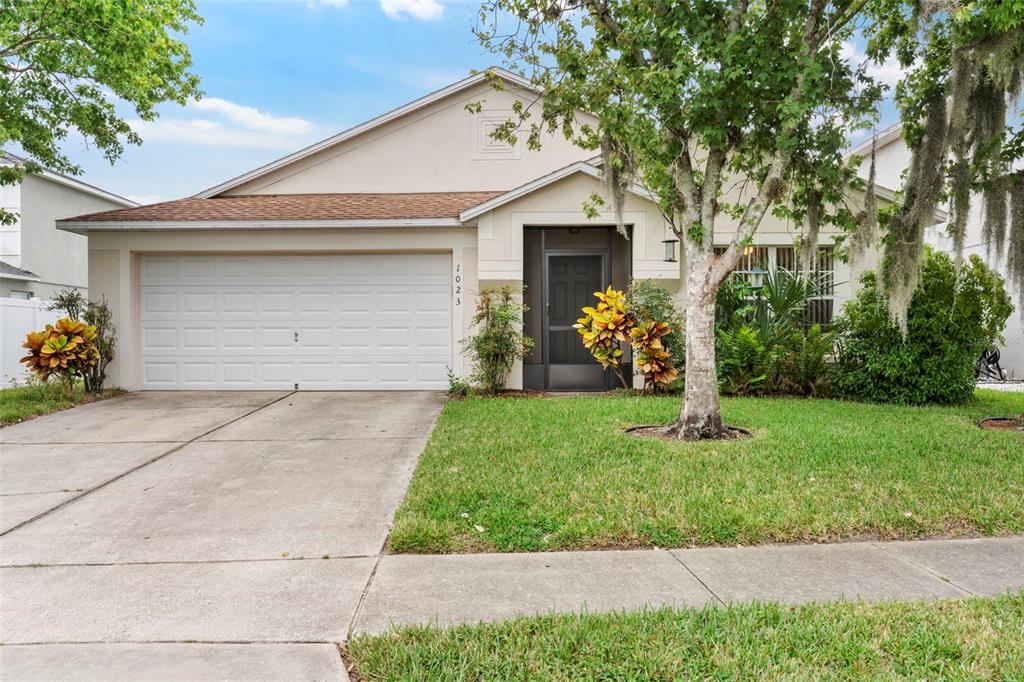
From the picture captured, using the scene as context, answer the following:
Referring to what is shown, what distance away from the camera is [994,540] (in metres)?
3.87

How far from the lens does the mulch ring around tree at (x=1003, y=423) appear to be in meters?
7.00

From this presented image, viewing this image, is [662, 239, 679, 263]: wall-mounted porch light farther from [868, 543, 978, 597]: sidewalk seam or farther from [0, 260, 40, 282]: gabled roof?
[0, 260, 40, 282]: gabled roof

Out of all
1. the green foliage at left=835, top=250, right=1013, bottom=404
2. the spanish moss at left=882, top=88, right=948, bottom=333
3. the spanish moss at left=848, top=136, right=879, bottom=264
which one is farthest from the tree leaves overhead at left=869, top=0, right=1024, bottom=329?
the green foliage at left=835, top=250, right=1013, bottom=404

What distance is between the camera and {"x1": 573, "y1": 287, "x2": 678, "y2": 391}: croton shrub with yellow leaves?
360 inches

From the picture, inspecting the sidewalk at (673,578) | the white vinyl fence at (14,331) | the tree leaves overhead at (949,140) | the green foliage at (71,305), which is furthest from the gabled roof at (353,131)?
the sidewalk at (673,578)

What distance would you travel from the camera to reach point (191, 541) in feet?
13.0

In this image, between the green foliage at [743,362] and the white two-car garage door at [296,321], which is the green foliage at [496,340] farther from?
the green foliage at [743,362]

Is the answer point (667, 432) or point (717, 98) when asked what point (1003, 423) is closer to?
point (667, 432)

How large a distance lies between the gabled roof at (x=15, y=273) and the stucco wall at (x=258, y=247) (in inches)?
303

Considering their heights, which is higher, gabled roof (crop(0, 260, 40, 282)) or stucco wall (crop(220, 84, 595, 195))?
stucco wall (crop(220, 84, 595, 195))

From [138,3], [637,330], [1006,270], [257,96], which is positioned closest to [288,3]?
[138,3]

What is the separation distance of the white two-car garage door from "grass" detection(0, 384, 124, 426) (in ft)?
3.17

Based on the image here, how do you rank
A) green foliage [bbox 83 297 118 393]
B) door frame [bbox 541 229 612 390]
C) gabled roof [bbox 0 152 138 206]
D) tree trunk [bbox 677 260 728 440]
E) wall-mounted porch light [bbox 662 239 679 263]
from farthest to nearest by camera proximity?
gabled roof [bbox 0 152 138 206] < door frame [bbox 541 229 612 390] < green foliage [bbox 83 297 118 393] < wall-mounted porch light [bbox 662 239 679 263] < tree trunk [bbox 677 260 728 440]

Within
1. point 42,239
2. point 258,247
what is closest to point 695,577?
point 258,247
